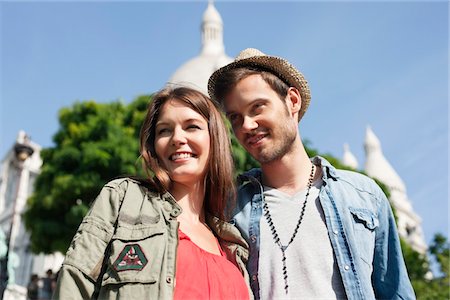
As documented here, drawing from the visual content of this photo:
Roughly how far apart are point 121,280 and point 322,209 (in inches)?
57.0

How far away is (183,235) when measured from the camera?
118 inches

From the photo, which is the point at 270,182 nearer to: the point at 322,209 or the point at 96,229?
the point at 322,209

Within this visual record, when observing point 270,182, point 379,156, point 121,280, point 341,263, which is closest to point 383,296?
point 341,263

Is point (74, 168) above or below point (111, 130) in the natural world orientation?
below

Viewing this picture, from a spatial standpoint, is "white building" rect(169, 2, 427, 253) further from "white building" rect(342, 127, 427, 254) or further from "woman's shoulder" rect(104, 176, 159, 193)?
"woman's shoulder" rect(104, 176, 159, 193)

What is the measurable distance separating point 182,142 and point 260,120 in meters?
0.62

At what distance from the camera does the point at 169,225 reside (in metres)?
2.96

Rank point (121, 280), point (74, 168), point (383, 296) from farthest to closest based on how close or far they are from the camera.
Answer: point (74, 168) < point (383, 296) < point (121, 280)

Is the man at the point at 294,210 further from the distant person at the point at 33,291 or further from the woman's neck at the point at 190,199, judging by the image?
the distant person at the point at 33,291

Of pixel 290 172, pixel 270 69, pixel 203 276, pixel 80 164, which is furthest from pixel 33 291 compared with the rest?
pixel 203 276

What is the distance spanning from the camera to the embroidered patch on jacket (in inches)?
106

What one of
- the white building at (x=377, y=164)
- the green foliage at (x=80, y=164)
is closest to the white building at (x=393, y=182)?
the white building at (x=377, y=164)

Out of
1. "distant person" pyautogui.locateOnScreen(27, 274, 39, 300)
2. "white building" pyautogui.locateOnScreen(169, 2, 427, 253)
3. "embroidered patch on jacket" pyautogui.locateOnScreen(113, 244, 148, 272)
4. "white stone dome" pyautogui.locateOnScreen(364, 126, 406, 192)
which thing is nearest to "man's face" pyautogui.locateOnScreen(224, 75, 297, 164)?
"embroidered patch on jacket" pyautogui.locateOnScreen(113, 244, 148, 272)

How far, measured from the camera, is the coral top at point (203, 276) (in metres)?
2.79
